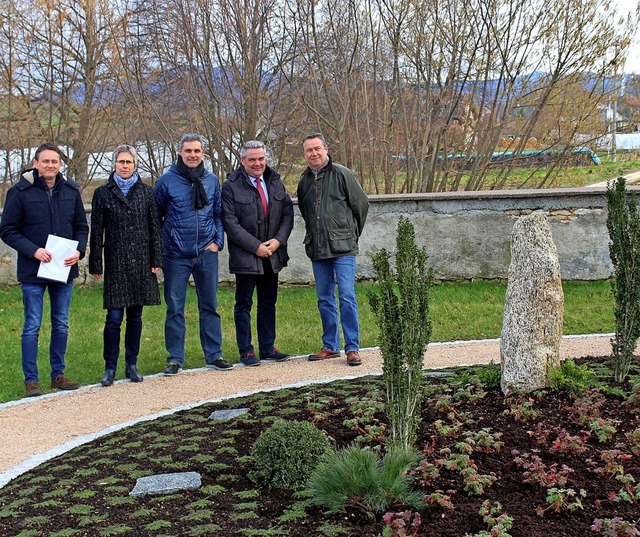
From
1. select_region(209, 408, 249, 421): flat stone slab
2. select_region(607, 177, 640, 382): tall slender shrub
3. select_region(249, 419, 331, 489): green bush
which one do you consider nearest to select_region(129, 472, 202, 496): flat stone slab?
select_region(249, 419, 331, 489): green bush

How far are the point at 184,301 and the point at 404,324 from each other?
3801 mm

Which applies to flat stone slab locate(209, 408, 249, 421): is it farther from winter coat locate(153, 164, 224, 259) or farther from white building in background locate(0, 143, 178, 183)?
white building in background locate(0, 143, 178, 183)

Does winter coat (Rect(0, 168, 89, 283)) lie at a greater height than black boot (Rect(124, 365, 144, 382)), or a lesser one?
greater

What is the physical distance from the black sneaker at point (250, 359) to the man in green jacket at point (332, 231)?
0.51 m

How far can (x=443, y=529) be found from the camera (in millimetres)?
4633

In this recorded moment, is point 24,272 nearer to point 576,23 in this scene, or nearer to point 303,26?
point 303,26

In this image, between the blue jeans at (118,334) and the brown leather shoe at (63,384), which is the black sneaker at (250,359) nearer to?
the blue jeans at (118,334)

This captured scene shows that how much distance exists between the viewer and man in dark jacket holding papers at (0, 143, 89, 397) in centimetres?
824

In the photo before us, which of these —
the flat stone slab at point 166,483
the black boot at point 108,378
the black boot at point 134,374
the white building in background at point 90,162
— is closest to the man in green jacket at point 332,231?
the black boot at point 134,374

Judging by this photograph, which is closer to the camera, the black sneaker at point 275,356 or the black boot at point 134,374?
the black boot at point 134,374

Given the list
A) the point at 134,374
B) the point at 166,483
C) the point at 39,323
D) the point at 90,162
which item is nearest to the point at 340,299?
the point at 134,374

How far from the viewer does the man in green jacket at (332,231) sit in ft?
29.0

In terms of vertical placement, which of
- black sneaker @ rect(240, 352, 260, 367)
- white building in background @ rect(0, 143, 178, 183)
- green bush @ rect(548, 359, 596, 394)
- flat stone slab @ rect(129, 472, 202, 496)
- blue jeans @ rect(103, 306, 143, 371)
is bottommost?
flat stone slab @ rect(129, 472, 202, 496)

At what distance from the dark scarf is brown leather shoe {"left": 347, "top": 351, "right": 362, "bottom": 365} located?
6.22 ft
